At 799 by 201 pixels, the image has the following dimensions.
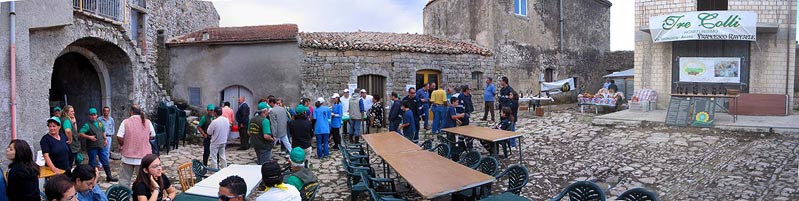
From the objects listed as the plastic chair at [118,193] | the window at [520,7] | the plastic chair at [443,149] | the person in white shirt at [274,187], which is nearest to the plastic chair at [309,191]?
the person in white shirt at [274,187]

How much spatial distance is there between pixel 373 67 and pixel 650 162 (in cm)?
884

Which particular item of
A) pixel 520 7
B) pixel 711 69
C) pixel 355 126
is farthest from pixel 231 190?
pixel 520 7

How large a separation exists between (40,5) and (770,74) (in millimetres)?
16292

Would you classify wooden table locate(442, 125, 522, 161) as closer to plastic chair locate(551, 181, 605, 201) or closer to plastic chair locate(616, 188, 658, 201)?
plastic chair locate(551, 181, 605, 201)

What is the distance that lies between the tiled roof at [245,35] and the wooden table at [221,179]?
887 cm

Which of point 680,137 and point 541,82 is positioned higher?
point 541,82

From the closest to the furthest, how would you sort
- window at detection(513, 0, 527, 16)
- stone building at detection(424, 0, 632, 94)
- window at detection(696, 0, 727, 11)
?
window at detection(696, 0, 727, 11) < stone building at detection(424, 0, 632, 94) < window at detection(513, 0, 527, 16)

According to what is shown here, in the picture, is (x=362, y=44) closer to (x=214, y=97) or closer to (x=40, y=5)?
(x=214, y=97)

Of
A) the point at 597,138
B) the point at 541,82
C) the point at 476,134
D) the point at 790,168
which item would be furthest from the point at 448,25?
the point at 790,168

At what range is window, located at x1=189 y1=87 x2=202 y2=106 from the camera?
15155 mm

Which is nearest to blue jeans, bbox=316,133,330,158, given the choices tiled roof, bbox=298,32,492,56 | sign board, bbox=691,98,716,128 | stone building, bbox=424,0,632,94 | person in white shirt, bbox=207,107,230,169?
person in white shirt, bbox=207,107,230,169

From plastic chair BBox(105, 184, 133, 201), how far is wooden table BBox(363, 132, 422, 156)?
302cm

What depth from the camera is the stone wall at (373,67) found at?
47.6 feet

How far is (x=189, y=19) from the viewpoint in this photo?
17688mm
